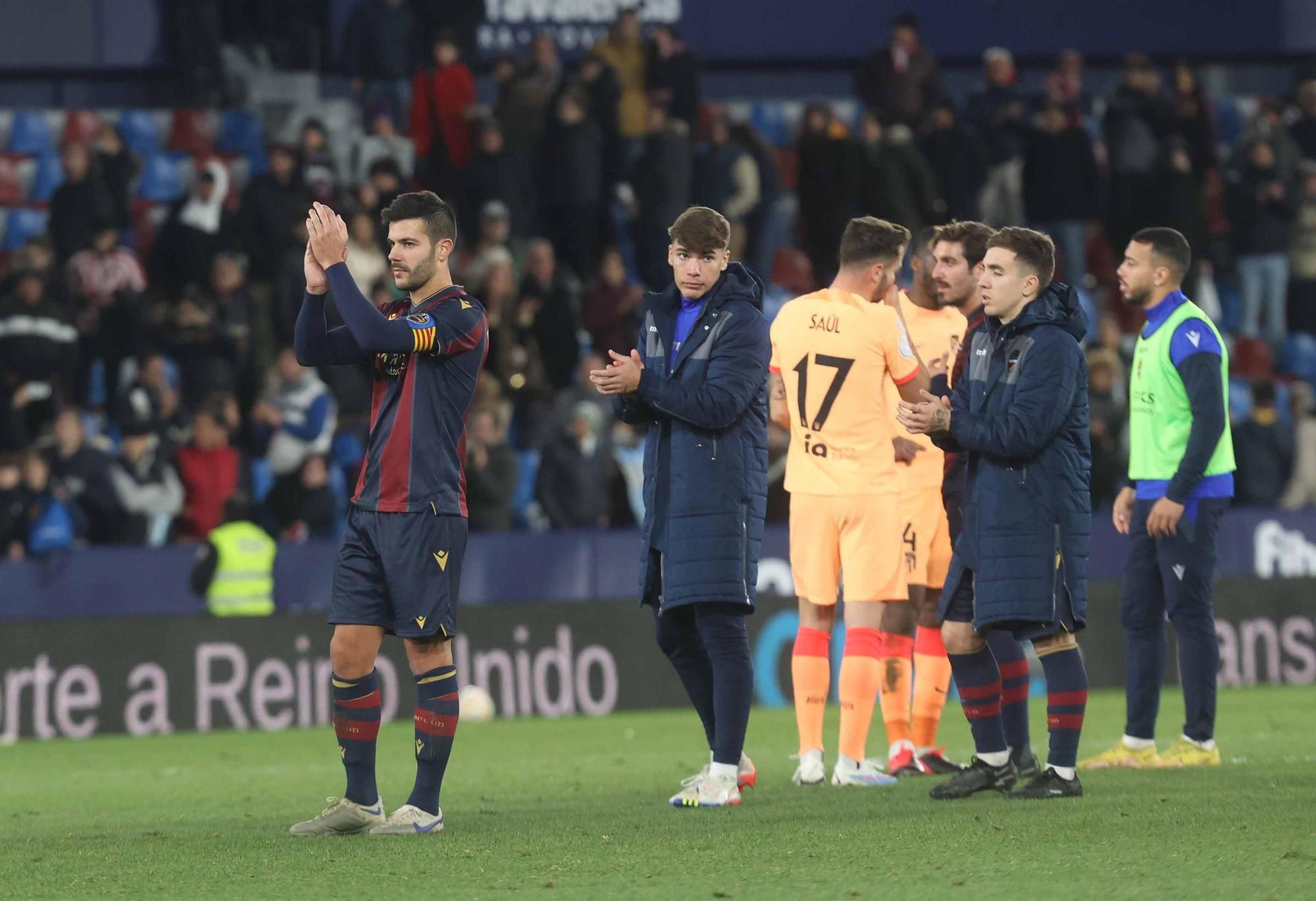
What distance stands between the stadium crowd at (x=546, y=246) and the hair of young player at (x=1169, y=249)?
6912 millimetres

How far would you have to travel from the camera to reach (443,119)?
20.0 m

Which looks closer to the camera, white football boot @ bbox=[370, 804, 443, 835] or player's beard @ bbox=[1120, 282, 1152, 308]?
white football boot @ bbox=[370, 804, 443, 835]

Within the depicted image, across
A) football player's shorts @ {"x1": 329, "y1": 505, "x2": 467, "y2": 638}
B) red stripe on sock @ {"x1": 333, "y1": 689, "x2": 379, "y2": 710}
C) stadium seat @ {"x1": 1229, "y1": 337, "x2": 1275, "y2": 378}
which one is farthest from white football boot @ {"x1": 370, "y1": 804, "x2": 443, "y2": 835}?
stadium seat @ {"x1": 1229, "y1": 337, "x2": 1275, "y2": 378}

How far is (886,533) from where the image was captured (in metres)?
9.44

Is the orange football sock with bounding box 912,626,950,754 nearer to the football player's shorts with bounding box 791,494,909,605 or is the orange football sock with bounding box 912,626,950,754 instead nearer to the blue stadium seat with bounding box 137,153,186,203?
the football player's shorts with bounding box 791,494,909,605

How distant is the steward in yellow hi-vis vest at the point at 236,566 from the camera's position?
1575 centimetres

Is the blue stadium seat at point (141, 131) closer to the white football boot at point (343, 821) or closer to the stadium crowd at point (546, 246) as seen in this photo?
the stadium crowd at point (546, 246)

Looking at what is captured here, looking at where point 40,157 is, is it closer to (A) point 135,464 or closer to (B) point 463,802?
(A) point 135,464

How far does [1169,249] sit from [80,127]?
1349cm

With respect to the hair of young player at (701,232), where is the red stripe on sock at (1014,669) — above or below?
below

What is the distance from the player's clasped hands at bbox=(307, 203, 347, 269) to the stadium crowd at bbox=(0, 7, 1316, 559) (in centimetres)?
921

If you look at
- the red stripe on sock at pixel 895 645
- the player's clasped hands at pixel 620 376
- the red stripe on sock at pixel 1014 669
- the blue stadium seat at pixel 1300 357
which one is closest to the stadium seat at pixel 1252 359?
the blue stadium seat at pixel 1300 357

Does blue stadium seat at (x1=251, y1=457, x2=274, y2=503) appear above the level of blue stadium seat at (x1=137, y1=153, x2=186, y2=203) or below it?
below

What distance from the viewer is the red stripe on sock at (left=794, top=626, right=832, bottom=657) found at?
9398 mm
